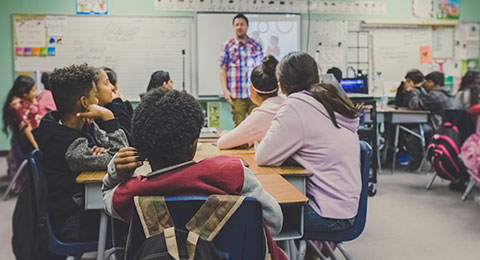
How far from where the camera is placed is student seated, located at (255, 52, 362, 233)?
2041 mm

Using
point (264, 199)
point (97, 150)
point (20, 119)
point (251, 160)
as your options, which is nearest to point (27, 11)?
point (20, 119)

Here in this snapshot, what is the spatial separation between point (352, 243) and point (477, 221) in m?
1.21

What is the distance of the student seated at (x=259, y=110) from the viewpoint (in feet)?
8.47

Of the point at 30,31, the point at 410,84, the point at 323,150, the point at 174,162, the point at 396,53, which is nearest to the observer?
the point at 174,162

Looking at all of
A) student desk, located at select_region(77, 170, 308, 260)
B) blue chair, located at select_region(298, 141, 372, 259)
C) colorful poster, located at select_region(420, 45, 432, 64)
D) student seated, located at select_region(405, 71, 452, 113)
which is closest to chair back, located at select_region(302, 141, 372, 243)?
blue chair, located at select_region(298, 141, 372, 259)

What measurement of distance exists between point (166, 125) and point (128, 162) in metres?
0.21

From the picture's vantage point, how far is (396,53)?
718 cm

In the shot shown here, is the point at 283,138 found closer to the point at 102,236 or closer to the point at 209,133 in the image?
the point at 102,236

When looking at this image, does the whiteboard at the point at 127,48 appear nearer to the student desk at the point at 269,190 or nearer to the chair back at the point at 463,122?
the chair back at the point at 463,122

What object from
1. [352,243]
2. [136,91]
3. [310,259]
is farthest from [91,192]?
[136,91]

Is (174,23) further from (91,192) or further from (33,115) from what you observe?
(91,192)

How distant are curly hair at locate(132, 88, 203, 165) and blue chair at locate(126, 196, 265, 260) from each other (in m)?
0.15

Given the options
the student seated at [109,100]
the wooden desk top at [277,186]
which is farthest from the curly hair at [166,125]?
the student seated at [109,100]

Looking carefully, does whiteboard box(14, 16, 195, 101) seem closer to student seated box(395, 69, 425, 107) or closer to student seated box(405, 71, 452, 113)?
student seated box(395, 69, 425, 107)
